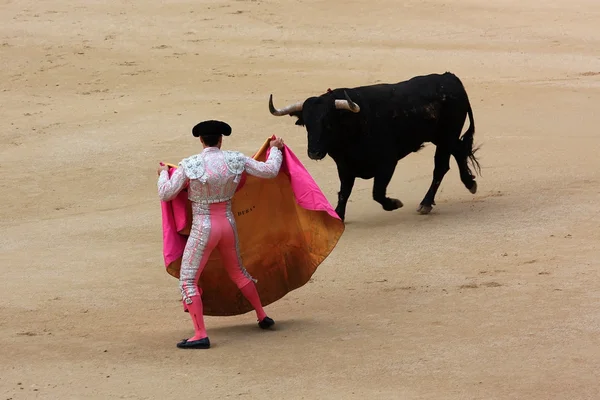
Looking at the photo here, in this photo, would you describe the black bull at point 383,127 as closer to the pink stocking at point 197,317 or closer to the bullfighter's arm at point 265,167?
the bullfighter's arm at point 265,167

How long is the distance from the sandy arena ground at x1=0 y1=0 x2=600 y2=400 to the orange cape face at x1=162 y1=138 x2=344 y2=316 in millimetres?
234

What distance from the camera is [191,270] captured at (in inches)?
248

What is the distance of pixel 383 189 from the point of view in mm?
9945

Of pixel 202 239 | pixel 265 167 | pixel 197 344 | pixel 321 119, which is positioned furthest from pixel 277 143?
pixel 321 119

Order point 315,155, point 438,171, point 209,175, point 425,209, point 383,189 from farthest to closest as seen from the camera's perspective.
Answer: point 438,171 < point 425,209 < point 383,189 < point 315,155 < point 209,175

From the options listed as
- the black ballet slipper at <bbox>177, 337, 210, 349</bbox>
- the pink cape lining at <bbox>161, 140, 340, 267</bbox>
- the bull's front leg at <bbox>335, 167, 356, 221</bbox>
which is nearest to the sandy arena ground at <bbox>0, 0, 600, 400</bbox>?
the black ballet slipper at <bbox>177, 337, 210, 349</bbox>

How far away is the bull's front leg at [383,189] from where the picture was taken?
9938 mm

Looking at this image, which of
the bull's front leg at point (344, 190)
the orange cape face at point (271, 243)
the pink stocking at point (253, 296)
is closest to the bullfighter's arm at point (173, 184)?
the orange cape face at point (271, 243)

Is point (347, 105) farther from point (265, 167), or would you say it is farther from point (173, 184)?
point (173, 184)

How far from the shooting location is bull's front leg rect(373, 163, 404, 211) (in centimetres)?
994

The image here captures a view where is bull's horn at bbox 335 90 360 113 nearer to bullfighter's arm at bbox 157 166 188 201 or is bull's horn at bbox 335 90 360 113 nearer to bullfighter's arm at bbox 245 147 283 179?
bullfighter's arm at bbox 245 147 283 179

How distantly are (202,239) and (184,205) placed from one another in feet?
1.01


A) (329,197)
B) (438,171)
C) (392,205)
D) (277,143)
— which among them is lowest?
(329,197)

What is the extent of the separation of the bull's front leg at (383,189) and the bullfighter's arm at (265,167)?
351 cm
